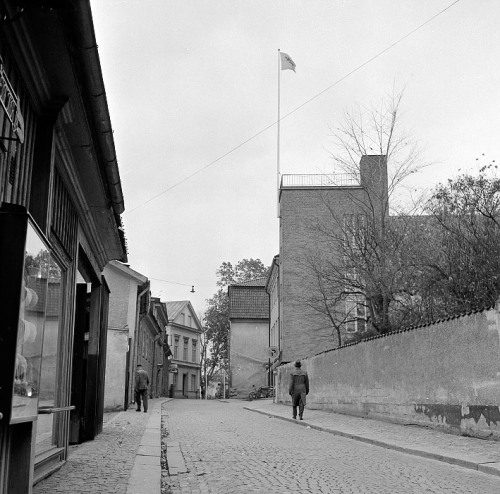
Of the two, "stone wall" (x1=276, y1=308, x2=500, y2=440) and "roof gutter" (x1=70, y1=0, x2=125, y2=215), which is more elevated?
"roof gutter" (x1=70, y1=0, x2=125, y2=215)

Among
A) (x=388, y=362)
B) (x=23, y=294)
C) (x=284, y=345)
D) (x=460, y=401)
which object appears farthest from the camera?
(x=284, y=345)

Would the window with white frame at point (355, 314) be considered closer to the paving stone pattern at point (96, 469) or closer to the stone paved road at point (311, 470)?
the stone paved road at point (311, 470)

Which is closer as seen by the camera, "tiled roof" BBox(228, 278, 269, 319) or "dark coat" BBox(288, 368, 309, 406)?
"dark coat" BBox(288, 368, 309, 406)

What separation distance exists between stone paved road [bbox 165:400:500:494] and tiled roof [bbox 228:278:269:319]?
42.3 metres

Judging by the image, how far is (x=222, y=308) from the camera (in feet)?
224

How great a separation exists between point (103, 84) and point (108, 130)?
0.79 m

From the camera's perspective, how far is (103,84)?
189 inches

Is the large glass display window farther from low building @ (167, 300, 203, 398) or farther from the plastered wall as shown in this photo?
low building @ (167, 300, 203, 398)

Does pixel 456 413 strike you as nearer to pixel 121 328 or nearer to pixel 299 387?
pixel 299 387

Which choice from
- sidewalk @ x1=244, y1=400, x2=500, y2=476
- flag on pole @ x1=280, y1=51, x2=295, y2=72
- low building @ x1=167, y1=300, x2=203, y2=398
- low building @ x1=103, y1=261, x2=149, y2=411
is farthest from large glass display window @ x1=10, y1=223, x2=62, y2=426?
low building @ x1=167, y1=300, x2=203, y2=398

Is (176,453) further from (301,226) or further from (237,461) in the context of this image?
(301,226)

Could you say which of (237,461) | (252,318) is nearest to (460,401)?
(237,461)

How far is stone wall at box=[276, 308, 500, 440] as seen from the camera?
437 inches

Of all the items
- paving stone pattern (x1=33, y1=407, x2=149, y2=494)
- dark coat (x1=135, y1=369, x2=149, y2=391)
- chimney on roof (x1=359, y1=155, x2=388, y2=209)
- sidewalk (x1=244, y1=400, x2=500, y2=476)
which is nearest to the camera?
paving stone pattern (x1=33, y1=407, x2=149, y2=494)
